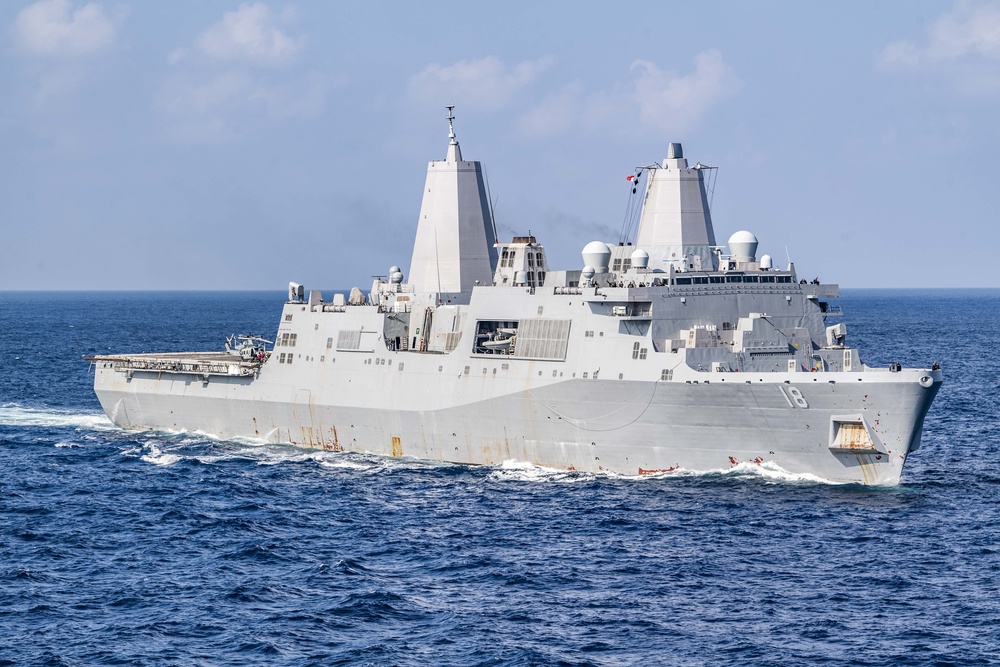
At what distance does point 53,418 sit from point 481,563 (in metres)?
28.6

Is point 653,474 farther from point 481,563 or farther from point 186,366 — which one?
point 186,366

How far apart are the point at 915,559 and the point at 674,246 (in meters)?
14.4

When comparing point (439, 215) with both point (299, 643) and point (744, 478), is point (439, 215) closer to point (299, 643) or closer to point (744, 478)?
point (744, 478)

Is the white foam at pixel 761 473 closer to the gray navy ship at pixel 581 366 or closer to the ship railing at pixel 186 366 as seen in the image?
the gray navy ship at pixel 581 366

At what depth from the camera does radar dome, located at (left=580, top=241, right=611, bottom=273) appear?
3697cm

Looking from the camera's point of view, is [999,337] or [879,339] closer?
[879,339]

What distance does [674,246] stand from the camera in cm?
3812

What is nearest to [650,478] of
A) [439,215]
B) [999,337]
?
[439,215]

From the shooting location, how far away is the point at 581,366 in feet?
114

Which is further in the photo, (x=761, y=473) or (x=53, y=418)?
(x=53, y=418)

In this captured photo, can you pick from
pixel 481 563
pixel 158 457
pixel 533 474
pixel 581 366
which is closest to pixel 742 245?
pixel 581 366

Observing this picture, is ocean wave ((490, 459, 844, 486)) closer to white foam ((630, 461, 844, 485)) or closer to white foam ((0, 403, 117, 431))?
white foam ((630, 461, 844, 485))

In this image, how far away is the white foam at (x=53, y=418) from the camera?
1887 inches

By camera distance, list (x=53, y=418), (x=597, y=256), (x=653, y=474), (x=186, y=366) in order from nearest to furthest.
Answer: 1. (x=653, y=474)
2. (x=597, y=256)
3. (x=186, y=366)
4. (x=53, y=418)
